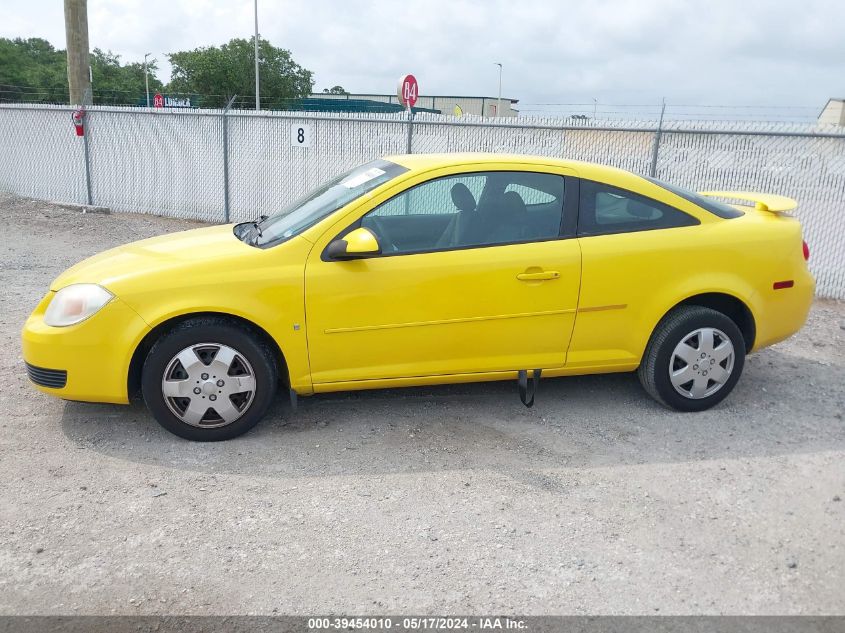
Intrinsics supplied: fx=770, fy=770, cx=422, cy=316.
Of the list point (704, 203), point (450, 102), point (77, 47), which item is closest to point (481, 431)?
point (704, 203)

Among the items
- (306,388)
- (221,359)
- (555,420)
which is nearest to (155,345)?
(221,359)

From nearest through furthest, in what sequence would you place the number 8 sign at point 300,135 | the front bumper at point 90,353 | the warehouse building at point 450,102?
1. the front bumper at point 90,353
2. the number 8 sign at point 300,135
3. the warehouse building at point 450,102

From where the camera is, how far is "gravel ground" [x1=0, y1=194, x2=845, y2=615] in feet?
10.1

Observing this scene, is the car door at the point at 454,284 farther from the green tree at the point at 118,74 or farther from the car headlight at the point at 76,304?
the green tree at the point at 118,74

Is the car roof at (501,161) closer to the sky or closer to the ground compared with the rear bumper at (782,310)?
closer to the sky

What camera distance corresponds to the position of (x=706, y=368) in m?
4.83

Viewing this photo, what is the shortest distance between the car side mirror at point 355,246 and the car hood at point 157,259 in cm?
47

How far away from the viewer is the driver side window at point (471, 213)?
14.5 ft

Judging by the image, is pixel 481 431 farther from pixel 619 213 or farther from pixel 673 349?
pixel 619 213

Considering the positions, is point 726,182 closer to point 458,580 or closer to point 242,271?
point 242,271

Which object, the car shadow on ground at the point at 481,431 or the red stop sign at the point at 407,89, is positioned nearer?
the car shadow on ground at the point at 481,431

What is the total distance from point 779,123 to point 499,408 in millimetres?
5702

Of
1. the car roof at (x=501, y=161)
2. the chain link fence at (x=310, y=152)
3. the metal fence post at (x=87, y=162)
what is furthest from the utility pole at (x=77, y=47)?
the car roof at (x=501, y=161)

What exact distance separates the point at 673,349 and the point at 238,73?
6241 cm
